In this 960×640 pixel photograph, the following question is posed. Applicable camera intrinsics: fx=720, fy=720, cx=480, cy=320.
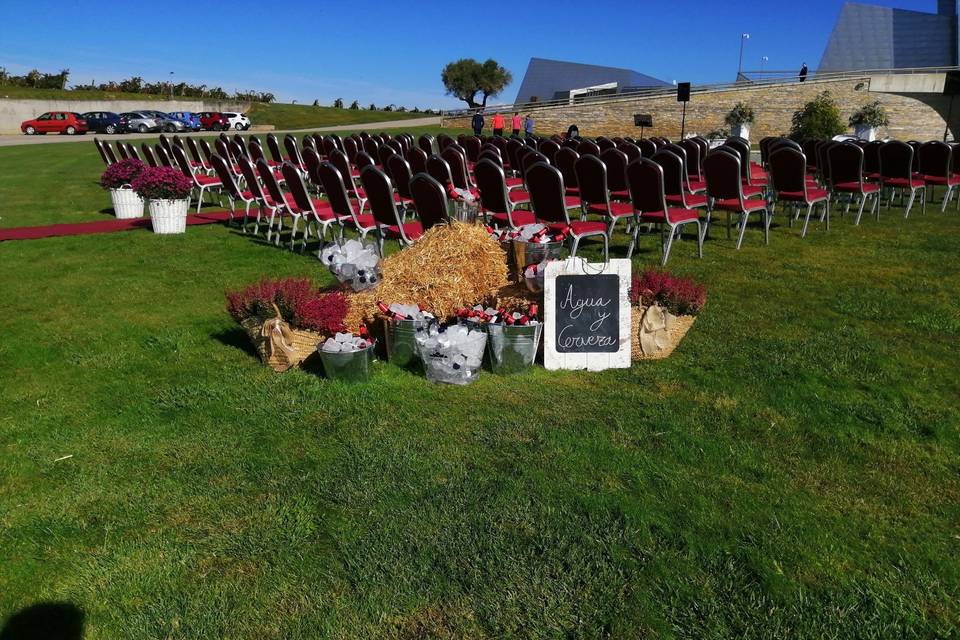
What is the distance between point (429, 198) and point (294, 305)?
1829 mm

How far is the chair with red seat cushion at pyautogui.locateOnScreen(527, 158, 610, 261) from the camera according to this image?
6.17 m

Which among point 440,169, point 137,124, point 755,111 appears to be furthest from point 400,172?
point 755,111

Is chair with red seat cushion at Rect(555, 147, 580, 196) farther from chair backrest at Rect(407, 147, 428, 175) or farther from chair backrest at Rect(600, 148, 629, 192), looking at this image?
chair backrest at Rect(407, 147, 428, 175)

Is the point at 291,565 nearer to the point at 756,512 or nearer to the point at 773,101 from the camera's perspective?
the point at 756,512

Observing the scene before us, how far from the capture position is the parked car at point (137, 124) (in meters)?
38.2

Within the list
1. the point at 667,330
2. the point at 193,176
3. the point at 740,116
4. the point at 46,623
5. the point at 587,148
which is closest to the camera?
the point at 46,623

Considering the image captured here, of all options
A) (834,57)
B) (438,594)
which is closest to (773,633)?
(438,594)

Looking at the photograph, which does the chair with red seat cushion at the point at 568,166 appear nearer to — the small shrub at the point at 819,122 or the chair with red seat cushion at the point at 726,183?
the chair with red seat cushion at the point at 726,183

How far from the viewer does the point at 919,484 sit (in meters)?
2.79

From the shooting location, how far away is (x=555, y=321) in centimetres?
404

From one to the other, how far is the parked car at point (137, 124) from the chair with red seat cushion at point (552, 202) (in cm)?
3758

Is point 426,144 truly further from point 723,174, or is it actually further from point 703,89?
point 703,89

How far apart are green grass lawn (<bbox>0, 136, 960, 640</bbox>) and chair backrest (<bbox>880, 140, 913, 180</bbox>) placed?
5.99 m

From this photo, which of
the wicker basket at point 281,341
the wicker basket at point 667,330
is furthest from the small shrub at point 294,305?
the wicker basket at point 667,330
